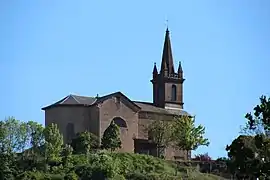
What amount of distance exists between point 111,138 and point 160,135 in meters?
6.79

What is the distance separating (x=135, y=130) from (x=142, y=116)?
247 centimetres

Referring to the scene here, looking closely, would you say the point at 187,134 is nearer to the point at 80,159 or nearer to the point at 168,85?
the point at 168,85

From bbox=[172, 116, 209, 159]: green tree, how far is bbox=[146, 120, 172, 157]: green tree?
668mm

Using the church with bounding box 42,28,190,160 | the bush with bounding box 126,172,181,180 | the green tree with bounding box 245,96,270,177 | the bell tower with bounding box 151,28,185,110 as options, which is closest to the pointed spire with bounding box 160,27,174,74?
the bell tower with bounding box 151,28,185,110

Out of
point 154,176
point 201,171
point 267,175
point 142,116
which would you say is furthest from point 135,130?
point 267,175

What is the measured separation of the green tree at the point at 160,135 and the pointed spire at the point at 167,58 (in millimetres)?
11401

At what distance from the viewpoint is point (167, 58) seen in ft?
309

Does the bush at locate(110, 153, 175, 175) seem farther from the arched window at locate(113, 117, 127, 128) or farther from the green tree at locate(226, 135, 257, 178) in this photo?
the green tree at locate(226, 135, 257, 178)

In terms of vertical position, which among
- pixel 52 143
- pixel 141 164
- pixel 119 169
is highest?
pixel 52 143

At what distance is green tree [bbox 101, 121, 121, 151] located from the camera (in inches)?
3040

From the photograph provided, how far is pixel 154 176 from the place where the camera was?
68.4m

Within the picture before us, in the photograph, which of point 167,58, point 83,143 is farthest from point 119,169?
point 167,58

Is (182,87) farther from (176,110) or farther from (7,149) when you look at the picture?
(7,149)

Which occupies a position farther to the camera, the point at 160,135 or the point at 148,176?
the point at 160,135
